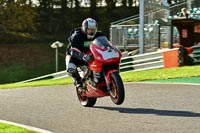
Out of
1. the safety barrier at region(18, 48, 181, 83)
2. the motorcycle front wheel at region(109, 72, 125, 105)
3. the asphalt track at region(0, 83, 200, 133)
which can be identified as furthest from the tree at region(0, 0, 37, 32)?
the motorcycle front wheel at region(109, 72, 125, 105)

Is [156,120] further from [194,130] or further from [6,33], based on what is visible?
[6,33]

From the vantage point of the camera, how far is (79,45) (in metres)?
10.3

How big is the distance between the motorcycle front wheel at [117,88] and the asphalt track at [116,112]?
0.26 metres

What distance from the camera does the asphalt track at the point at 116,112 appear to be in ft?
25.8

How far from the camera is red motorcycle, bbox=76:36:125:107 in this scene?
9.34 metres

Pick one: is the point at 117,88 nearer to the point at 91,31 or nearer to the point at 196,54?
the point at 91,31

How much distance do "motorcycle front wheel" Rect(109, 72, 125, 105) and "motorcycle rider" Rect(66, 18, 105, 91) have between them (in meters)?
0.76

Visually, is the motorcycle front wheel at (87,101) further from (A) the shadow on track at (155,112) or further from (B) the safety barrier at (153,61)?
(B) the safety barrier at (153,61)

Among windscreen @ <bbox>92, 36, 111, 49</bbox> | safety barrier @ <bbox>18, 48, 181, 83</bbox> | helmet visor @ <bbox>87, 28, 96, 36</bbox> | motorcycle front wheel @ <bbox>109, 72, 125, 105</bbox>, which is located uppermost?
helmet visor @ <bbox>87, 28, 96, 36</bbox>

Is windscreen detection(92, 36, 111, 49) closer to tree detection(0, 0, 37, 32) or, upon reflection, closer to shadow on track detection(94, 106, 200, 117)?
shadow on track detection(94, 106, 200, 117)

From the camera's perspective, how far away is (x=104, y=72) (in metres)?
9.59

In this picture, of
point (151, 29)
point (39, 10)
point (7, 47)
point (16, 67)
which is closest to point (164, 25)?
point (151, 29)

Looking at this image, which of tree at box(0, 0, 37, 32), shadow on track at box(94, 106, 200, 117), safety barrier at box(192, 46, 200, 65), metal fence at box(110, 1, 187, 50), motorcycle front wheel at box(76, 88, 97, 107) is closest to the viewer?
shadow on track at box(94, 106, 200, 117)

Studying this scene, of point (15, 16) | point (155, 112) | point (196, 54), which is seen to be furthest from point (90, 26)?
point (15, 16)
